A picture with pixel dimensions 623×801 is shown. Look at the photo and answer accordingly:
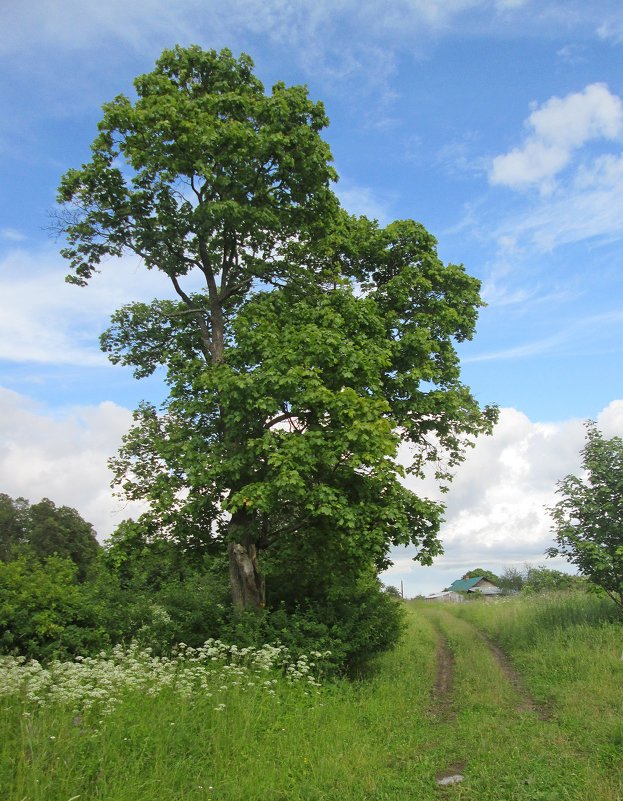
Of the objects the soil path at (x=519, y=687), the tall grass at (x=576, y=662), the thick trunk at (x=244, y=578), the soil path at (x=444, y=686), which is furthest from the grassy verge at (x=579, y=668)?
the thick trunk at (x=244, y=578)

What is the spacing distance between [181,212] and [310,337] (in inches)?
233

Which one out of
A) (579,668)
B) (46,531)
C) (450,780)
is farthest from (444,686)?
(46,531)

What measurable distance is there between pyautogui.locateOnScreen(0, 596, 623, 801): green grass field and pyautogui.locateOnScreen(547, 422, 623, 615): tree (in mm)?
4866

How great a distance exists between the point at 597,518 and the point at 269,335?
11975mm

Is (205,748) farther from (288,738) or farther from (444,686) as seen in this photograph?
(444,686)

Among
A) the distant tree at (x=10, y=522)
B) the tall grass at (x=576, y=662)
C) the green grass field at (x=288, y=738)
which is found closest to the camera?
the green grass field at (x=288, y=738)

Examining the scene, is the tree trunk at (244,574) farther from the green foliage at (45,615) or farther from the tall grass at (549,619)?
the tall grass at (549,619)

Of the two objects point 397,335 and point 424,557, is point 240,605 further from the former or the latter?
point 397,335

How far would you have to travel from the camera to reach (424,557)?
15438 millimetres

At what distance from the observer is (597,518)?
1830cm

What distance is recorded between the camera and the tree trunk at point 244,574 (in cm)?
1518

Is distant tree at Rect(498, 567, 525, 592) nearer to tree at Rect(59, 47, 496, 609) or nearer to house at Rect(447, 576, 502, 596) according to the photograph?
house at Rect(447, 576, 502, 596)

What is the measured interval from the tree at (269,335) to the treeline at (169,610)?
23.5 inches

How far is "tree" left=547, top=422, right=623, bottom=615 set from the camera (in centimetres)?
1756
